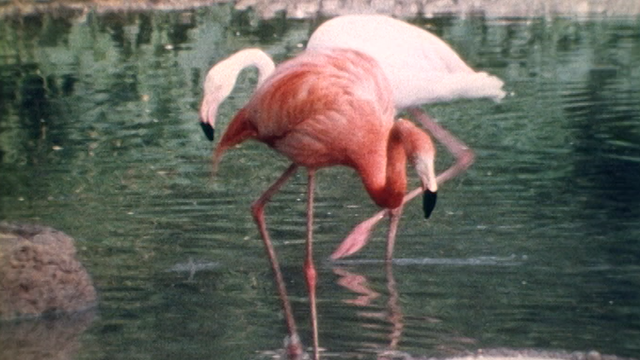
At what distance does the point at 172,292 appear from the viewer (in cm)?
598

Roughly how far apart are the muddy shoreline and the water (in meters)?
6.81

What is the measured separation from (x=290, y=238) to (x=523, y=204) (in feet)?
4.24

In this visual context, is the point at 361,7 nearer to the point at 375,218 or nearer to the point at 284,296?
the point at 375,218

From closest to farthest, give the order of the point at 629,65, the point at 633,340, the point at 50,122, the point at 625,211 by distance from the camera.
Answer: the point at 633,340
the point at 625,211
the point at 50,122
the point at 629,65

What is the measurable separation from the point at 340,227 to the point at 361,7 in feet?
48.1

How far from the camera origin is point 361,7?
21.5m

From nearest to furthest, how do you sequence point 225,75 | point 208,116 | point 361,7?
1. point 208,116
2. point 225,75
3. point 361,7

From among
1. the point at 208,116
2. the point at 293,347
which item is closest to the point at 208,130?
the point at 208,116

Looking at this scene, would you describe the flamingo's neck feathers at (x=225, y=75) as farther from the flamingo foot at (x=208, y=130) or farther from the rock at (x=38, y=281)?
the rock at (x=38, y=281)

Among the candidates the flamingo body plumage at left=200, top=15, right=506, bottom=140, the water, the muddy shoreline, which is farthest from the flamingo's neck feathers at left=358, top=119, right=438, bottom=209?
the muddy shoreline

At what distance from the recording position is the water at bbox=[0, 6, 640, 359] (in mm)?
5301

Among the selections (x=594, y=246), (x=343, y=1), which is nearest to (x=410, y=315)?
(x=594, y=246)

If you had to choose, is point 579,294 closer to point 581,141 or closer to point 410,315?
point 410,315

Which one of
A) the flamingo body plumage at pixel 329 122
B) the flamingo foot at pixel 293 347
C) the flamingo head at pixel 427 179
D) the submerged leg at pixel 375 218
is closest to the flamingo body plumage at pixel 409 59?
the submerged leg at pixel 375 218
